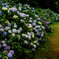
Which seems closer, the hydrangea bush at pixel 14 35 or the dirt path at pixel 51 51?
the hydrangea bush at pixel 14 35

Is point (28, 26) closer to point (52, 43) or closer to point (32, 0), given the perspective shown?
point (52, 43)

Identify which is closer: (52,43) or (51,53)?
(51,53)

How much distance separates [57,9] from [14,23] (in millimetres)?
7406

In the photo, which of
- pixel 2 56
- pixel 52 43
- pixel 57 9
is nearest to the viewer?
pixel 2 56

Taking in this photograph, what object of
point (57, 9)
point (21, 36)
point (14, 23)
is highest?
point (14, 23)

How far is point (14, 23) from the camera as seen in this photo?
3.19 metres

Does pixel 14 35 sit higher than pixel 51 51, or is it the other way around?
pixel 14 35

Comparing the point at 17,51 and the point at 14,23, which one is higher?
the point at 14,23

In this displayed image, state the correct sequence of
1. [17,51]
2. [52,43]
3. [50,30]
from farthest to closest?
[50,30], [52,43], [17,51]

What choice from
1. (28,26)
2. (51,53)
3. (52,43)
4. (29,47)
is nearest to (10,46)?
(29,47)

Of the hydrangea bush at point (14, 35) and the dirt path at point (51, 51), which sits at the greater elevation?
the hydrangea bush at point (14, 35)

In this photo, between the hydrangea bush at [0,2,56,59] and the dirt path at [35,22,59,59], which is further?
the dirt path at [35,22,59,59]

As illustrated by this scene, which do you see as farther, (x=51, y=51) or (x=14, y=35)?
(x=51, y=51)

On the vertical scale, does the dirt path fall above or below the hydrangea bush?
below
